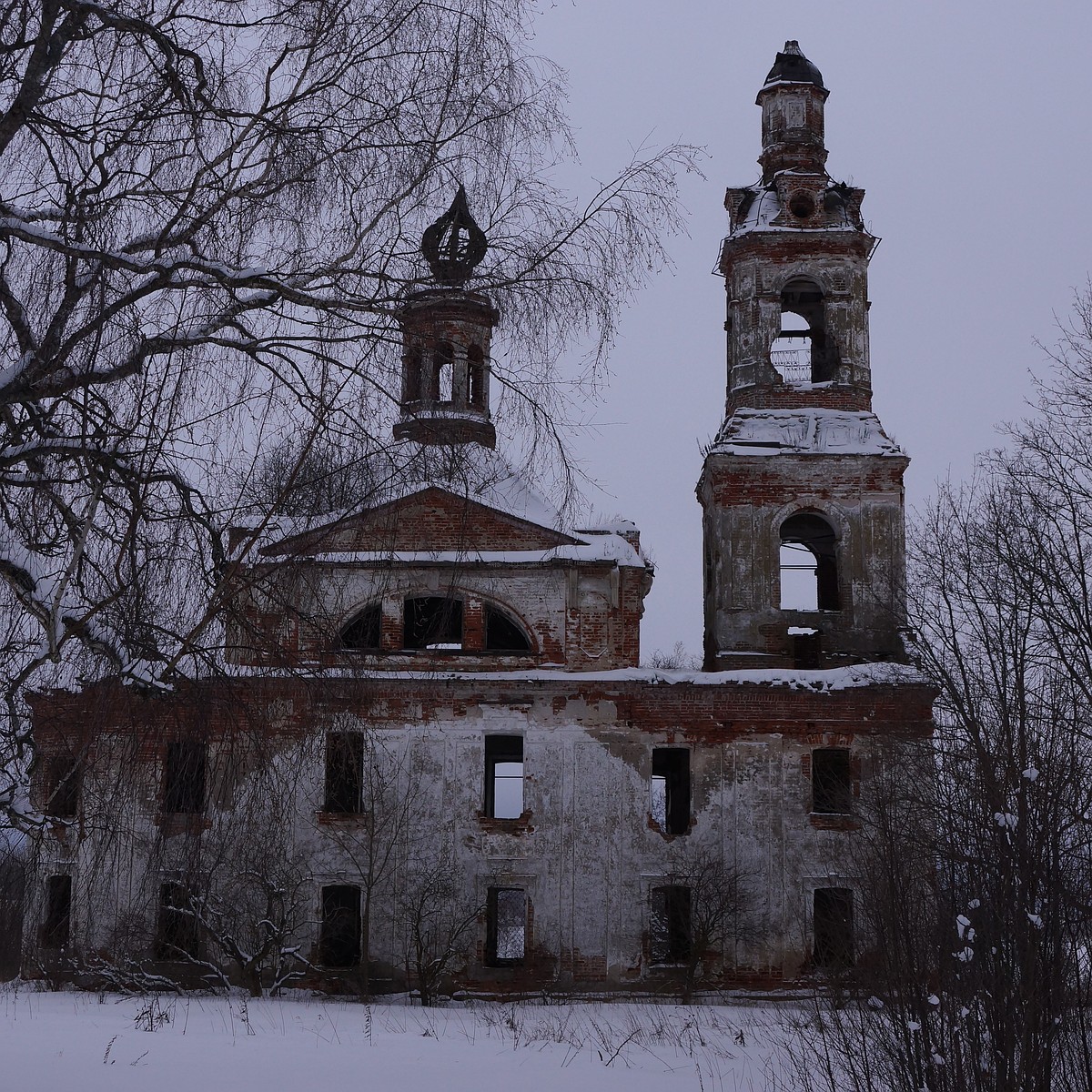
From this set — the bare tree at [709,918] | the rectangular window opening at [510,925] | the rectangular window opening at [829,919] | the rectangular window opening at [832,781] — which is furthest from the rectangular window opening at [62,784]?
the rectangular window opening at [510,925]

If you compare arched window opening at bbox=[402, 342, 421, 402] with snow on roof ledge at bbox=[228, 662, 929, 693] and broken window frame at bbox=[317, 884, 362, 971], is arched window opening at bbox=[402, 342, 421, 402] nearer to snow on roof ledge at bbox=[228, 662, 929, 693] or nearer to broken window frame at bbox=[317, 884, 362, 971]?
snow on roof ledge at bbox=[228, 662, 929, 693]

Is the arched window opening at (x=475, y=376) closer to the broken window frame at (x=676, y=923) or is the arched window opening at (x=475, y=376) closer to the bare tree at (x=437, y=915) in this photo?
the bare tree at (x=437, y=915)

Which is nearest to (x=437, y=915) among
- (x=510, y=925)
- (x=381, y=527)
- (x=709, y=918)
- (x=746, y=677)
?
(x=709, y=918)

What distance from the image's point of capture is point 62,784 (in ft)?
19.7

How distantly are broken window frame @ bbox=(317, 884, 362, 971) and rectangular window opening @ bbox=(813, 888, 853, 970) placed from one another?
7.25 meters

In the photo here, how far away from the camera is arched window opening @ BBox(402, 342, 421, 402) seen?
5.89 meters

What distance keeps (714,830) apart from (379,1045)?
10354 mm

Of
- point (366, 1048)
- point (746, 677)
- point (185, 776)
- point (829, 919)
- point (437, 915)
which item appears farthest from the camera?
point (746, 677)

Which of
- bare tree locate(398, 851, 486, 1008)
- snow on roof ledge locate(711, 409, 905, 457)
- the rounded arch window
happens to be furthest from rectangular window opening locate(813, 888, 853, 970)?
snow on roof ledge locate(711, 409, 905, 457)

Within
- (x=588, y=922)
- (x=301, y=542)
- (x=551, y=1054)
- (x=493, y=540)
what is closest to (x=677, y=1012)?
(x=588, y=922)

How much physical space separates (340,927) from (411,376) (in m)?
16.6

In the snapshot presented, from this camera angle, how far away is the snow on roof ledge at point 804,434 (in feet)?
75.1

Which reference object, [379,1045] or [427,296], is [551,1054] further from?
[427,296]

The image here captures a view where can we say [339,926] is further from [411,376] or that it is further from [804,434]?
[411,376]
